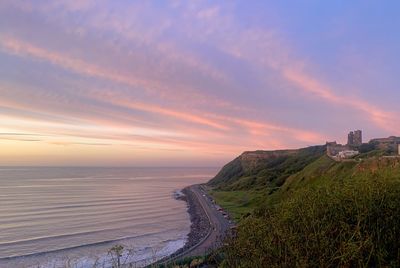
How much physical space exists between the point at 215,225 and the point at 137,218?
16663 mm

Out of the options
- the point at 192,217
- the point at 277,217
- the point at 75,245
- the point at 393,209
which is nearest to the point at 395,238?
the point at 393,209

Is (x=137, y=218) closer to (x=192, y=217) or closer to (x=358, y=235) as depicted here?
(x=192, y=217)

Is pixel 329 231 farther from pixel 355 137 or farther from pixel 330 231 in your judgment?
pixel 355 137

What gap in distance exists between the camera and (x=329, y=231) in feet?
23.2

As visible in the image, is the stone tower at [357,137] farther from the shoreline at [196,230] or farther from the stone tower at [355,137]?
the shoreline at [196,230]

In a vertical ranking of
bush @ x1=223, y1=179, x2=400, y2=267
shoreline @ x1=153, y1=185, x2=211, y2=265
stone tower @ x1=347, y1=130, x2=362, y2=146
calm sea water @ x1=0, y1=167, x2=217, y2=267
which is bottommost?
calm sea water @ x1=0, y1=167, x2=217, y2=267

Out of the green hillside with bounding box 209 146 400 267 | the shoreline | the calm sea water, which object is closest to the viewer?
the green hillside with bounding box 209 146 400 267

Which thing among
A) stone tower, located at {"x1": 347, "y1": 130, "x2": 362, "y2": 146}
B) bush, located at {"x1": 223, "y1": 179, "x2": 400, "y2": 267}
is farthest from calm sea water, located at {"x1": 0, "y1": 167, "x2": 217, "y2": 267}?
stone tower, located at {"x1": 347, "y1": 130, "x2": 362, "y2": 146}

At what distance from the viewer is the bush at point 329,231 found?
21.6 ft

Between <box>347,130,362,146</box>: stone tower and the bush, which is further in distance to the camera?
<box>347,130,362,146</box>: stone tower

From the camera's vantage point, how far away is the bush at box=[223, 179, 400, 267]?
6.57 m

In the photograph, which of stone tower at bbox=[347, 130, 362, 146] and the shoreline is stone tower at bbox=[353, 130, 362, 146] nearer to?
stone tower at bbox=[347, 130, 362, 146]

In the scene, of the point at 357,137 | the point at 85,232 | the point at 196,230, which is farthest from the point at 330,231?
the point at 357,137

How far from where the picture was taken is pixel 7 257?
37.1 meters
